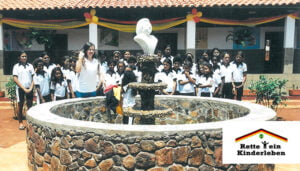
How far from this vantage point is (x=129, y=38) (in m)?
14.7

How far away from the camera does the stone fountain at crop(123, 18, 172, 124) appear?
4.80 m

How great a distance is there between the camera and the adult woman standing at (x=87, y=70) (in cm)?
567

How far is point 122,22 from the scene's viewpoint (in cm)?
1300

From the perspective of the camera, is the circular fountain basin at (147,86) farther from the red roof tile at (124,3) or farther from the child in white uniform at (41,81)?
the red roof tile at (124,3)

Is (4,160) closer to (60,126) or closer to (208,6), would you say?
(60,126)

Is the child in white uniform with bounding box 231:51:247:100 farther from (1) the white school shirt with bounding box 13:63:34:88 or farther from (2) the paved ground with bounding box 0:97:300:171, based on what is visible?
(1) the white school shirt with bounding box 13:63:34:88

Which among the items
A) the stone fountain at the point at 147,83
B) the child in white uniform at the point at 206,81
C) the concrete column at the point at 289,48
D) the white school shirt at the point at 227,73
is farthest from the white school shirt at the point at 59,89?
the concrete column at the point at 289,48

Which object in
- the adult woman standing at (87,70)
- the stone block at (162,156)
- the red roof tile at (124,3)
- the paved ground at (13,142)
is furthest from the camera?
the red roof tile at (124,3)

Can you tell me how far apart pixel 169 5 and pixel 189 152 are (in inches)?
377

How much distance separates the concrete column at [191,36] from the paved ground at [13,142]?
4.38 metres

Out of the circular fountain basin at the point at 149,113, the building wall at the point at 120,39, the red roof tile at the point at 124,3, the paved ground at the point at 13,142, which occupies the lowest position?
the paved ground at the point at 13,142

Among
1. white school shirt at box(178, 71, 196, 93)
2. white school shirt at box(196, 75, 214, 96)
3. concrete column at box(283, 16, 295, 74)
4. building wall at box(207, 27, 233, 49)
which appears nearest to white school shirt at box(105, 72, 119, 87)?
white school shirt at box(178, 71, 196, 93)

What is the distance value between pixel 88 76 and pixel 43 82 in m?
1.53

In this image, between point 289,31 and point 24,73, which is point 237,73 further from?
point 289,31
